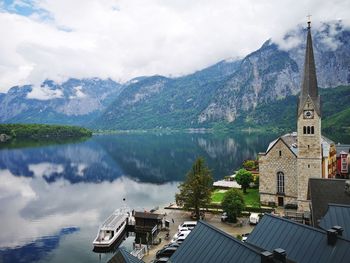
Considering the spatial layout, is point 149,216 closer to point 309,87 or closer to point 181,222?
point 181,222

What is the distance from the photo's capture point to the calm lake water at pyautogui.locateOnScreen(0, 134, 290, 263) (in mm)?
52469

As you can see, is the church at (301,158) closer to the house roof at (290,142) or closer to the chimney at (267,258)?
the house roof at (290,142)

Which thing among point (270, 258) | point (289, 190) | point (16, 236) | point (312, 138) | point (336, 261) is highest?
point (312, 138)

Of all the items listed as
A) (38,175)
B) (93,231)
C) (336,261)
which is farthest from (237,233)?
(38,175)

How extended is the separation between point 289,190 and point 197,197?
53.8 ft

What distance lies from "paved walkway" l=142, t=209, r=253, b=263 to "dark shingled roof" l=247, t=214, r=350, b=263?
2067cm

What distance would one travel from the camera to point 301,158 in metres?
56.9

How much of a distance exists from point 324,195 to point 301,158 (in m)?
17.9

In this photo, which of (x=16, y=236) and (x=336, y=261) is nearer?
(x=336, y=261)

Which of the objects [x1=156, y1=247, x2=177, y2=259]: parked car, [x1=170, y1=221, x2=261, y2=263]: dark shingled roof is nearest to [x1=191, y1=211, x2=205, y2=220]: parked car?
[x1=156, y1=247, x2=177, y2=259]: parked car

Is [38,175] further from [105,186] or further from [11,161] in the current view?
[11,161]

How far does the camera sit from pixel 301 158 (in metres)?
56.9

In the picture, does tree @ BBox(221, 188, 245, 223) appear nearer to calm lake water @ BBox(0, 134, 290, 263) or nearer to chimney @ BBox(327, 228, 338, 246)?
calm lake water @ BBox(0, 134, 290, 263)

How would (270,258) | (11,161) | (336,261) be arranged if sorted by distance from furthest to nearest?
(11,161)
(336,261)
(270,258)
